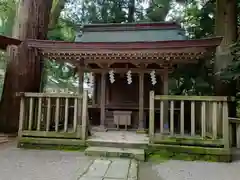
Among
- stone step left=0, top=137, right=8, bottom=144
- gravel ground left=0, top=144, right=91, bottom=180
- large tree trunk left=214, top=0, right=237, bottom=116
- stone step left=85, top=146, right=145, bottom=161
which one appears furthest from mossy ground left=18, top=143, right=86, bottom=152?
large tree trunk left=214, top=0, right=237, bottom=116

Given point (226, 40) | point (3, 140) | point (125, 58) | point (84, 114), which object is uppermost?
point (226, 40)

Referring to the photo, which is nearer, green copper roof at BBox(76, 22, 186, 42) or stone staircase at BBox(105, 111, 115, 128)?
stone staircase at BBox(105, 111, 115, 128)

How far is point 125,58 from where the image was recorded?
652 cm

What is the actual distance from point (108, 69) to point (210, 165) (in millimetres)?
4260

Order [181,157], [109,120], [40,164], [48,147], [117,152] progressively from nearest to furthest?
[40,164] < [117,152] < [181,157] < [48,147] < [109,120]

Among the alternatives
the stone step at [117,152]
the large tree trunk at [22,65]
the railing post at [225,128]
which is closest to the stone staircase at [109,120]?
the large tree trunk at [22,65]

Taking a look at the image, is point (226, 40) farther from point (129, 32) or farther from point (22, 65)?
point (22, 65)

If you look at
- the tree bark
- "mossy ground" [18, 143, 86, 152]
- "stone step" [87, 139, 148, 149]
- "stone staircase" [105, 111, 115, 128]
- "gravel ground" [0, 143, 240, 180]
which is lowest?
"gravel ground" [0, 143, 240, 180]

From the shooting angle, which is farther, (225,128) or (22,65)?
(22,65)

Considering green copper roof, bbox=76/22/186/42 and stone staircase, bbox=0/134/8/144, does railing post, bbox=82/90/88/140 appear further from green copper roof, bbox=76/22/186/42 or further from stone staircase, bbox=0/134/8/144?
green copper roof, bbox=76/22/186/42

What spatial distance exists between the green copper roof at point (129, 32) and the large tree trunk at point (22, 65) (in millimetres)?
1872

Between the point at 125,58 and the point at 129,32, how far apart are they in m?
2.73

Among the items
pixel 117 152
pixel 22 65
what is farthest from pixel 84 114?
pixel 22 65

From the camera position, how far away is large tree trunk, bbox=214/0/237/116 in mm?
6668
